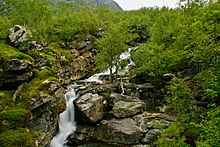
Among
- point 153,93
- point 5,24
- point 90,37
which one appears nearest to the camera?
point 153,93

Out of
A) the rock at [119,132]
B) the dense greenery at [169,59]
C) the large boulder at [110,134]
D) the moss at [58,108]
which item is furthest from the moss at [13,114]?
the rock at [119,132]

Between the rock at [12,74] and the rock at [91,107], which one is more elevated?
the rock at [12,74]

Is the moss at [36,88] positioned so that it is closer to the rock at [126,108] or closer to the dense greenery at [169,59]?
the dense greenery at [169,59]

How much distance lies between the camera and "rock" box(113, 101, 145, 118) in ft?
98.4

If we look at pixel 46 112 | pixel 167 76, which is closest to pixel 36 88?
pixel 46 112

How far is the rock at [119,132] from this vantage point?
26.8 meters

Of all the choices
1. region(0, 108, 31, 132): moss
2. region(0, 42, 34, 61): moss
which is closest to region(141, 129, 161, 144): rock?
region(0, 108, 31, 132): moss

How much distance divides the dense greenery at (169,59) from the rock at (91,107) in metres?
5.40

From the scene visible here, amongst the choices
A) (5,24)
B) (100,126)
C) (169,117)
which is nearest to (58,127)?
(100,126)

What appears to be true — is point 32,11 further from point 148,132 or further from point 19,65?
point 148,132

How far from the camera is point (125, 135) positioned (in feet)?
88.5

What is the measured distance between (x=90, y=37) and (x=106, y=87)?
1253 inches

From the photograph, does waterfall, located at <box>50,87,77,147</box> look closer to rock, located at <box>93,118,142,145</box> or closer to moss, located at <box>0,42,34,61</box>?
rock, located at <box>93,118,142,145</box>

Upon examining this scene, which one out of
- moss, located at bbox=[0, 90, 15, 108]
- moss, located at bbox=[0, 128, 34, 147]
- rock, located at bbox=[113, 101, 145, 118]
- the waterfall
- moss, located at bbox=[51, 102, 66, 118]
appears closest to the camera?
moss, located at bbox=[0, 128, 34, 147]
